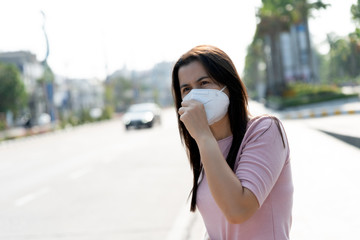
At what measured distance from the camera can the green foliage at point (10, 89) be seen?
52.6 meters

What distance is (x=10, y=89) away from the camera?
5288cm

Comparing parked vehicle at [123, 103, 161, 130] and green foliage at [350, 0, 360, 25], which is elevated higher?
green foliage at [350, 0, 360, 25]

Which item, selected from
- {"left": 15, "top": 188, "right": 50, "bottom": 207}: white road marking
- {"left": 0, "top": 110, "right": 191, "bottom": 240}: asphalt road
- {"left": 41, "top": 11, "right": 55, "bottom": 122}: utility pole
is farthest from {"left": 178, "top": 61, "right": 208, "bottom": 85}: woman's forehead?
{"left": 41, "top": 11, "right": 55, "bottom": 122}: utility pole

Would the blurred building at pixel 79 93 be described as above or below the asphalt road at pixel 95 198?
below

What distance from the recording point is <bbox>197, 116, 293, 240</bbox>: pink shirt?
1605mm

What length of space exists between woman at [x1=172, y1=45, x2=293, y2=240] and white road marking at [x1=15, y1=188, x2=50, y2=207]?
6662 mm

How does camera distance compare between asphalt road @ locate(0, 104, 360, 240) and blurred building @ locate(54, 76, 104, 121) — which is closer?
asphalt road @ locate(0, 104, 360, 240)

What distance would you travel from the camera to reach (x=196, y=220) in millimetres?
6047

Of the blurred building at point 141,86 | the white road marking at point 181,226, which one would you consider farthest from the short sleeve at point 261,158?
the blurred building at point 141,86

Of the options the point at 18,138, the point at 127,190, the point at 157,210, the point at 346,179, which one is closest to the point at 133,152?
the point at 127,190

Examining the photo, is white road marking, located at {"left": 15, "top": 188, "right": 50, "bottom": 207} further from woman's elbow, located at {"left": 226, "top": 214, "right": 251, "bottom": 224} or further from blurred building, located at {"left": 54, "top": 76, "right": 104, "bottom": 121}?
blurred building, located at {"left": 54, "top": 76, "right": 104, "bottom": 121}

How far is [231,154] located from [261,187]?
0.23m

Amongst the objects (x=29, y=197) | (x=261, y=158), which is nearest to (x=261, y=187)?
(x=261, y=158)

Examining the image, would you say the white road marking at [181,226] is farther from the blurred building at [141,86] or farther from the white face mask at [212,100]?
the blurred building at [141,86]
